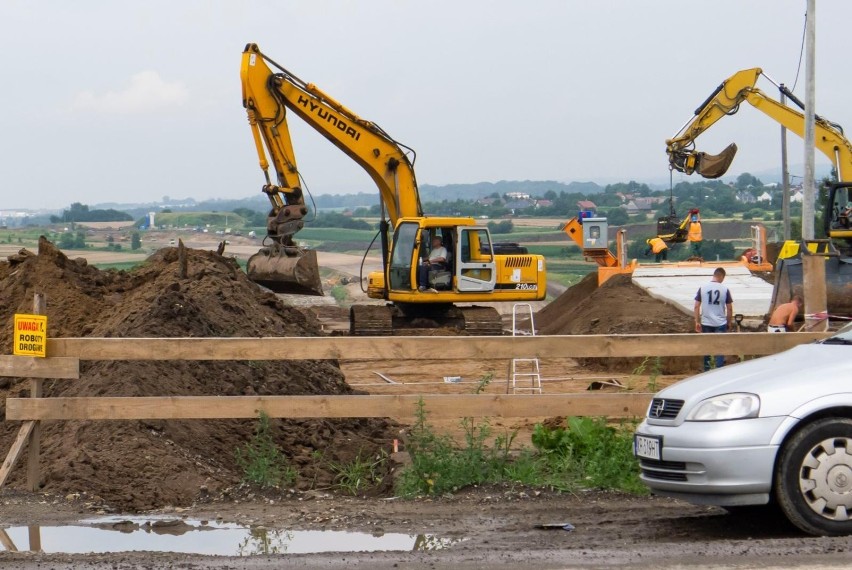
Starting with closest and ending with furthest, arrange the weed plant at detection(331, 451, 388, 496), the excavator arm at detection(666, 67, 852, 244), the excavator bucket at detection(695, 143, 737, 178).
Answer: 1. the weed plant at detection(331, 451, 388, 496)
2. the excavator arm at detection(666, 67, 852, 244)
3. the excavator bucket at detection(695, 143, 737, 178)

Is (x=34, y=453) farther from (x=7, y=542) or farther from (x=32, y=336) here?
(x=7, y=542)

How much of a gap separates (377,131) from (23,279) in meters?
11.7

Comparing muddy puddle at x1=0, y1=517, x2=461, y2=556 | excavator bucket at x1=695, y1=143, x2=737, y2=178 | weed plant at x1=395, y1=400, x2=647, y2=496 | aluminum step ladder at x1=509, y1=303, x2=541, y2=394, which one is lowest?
aluminum step ladder at x1=509, y1=303, x2=541, y2=394

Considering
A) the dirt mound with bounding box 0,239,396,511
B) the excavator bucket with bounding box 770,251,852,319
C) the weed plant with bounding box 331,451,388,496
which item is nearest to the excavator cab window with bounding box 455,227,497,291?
the excavator bucket with bounding box 770,251,852,319

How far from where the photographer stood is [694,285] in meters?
30.2

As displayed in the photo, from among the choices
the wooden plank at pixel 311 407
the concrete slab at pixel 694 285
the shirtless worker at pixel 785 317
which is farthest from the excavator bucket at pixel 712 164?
the wooden plank at pixel 311 407

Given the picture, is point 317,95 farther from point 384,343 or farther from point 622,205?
point 622,205

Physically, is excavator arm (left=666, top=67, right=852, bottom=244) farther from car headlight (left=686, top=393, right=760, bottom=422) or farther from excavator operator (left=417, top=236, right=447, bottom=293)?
car headlight (left=686, top=393, right=760, bottom=422)

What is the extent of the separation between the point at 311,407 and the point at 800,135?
25.7 meters

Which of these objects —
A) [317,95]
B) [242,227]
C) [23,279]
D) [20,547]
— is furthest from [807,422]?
[242,227]

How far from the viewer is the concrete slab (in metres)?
26.1

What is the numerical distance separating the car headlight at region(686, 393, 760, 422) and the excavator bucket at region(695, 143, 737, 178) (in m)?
26.7

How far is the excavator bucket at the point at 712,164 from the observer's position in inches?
1320

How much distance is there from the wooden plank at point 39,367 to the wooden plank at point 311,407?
0.68ft
